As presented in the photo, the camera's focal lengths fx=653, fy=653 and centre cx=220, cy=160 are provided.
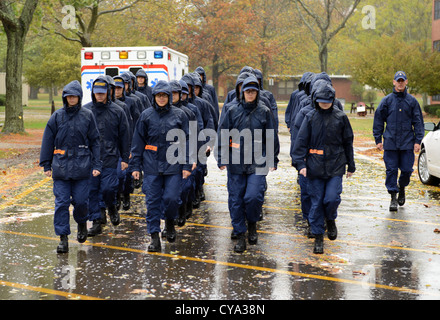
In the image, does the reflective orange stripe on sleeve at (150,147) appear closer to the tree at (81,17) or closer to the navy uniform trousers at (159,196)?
the navy uniform trousers at (159,196)

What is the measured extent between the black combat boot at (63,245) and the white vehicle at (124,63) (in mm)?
8015

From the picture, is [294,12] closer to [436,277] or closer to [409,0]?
[409,0]

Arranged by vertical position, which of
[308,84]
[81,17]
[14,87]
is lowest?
[308,84]

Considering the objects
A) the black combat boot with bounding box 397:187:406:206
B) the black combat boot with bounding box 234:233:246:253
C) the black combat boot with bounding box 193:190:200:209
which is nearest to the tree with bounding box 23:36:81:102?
the black combat boot with bounding box 193:190:200:209

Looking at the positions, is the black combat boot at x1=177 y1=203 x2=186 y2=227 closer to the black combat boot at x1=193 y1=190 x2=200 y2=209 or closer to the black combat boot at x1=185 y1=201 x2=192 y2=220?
the black combat boot at x1=185 y1=201 x2=192 y2=220

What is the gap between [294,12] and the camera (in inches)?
2221

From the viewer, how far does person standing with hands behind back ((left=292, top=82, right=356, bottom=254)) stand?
24.7ft

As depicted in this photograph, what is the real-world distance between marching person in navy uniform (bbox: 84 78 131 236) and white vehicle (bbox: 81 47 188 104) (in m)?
6.49

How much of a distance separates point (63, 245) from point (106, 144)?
5.53 feet

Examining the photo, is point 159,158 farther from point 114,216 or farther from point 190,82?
point 190,82

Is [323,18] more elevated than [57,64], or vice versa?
[323,18]

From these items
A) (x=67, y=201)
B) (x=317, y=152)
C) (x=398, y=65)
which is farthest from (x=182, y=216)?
(x=398, y=65)

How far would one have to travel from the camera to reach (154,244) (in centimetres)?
764

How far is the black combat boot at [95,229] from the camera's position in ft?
27.8
